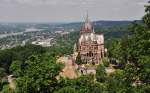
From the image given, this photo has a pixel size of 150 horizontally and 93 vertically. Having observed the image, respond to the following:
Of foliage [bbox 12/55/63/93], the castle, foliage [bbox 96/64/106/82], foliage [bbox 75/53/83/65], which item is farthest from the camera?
the castle

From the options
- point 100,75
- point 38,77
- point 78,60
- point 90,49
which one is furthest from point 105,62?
point 38,77

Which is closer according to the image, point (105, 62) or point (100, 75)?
point (100, 75)

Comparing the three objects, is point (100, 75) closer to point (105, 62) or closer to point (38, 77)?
point (105, 62)

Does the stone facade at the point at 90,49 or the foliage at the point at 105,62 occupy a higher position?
the stone facade at the point at 90,49

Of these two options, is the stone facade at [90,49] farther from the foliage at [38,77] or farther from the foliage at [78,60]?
the foliage at [38,77]

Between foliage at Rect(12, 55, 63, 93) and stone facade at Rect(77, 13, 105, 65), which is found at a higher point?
foliage at Rect(12, 55, 63, 93)

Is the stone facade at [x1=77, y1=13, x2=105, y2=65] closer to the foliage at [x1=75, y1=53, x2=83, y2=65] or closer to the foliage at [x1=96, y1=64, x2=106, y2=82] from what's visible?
the foliage at [x1=75, y1=53, x2=83, y2=65]

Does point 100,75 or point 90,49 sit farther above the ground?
point 90,49

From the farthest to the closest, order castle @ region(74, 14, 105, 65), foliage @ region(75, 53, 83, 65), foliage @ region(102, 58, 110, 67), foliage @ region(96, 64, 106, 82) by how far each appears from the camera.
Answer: castle @ region(74, 14, 105, 65) → foliage @ region(75, 53, 83, 65) → foliage @ region(102, 58, 110, 67) → foliage @ region(96, 64, 106, 82)

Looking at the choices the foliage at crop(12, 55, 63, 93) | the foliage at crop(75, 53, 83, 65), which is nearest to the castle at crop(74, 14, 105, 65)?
the foliage at crop(75, 53, 83, 65)

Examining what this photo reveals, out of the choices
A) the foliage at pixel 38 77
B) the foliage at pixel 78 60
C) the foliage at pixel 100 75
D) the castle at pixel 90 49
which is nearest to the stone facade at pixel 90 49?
the castle at pixel 90 49

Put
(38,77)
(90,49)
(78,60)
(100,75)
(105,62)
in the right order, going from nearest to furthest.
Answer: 1. (38,77)
2. (100,75)
3. (105,62)
4. (78,60)
5. (90,49)

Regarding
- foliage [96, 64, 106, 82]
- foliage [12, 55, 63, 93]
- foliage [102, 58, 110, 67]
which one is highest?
foliage [12, 55, 63, 93]

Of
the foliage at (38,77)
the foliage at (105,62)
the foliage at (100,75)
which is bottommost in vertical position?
the foliage at (105,62)
